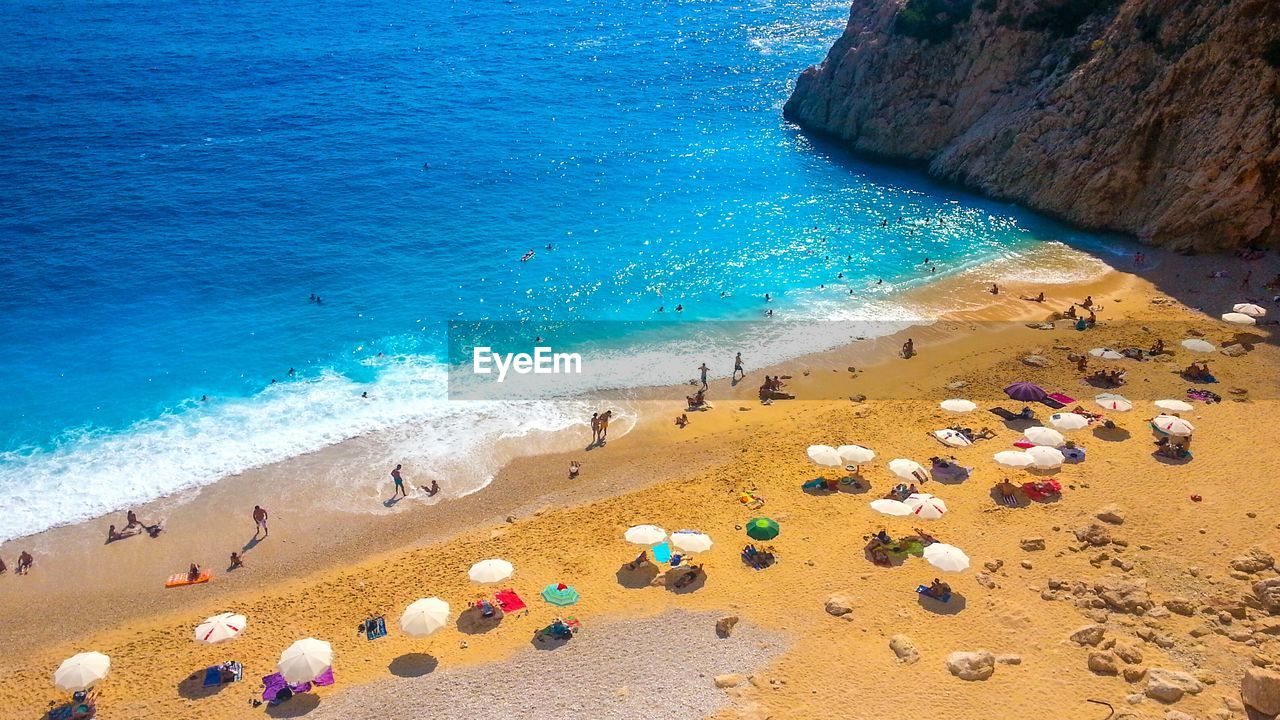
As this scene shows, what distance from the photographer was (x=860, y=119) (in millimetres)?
64688

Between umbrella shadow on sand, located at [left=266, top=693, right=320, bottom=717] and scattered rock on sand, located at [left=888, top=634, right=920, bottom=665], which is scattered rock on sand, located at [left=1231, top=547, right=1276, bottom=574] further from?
umbrella shadow on sand, located at [left=266, top=693, right=320, bottom=717]

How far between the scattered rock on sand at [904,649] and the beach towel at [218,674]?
16664 millimetres

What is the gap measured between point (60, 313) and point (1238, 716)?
162 feet

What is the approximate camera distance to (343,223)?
52844mm

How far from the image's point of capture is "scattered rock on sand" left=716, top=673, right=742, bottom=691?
66.7 feet

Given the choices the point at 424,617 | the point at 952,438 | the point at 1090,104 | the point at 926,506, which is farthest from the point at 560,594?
the point at 1090,104

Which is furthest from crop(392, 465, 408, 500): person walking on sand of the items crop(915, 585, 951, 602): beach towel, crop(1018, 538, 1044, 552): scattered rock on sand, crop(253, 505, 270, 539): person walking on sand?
crop(1018, 538, 1044, 552): scattered rock on sand

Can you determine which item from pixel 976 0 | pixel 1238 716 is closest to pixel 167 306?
pixel 1238 716

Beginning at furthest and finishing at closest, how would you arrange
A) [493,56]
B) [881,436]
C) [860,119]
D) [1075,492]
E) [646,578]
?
[493,56] < [860,119] < [881,436] < [1075,492] < [646,578]

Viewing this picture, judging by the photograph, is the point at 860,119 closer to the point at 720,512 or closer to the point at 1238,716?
the point at 720,512

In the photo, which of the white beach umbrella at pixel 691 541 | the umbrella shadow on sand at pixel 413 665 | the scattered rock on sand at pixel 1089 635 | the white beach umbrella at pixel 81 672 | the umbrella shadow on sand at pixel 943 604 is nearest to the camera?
the scattered rock on sand at pixel 1089 635

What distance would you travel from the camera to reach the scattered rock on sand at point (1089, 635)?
815 inches

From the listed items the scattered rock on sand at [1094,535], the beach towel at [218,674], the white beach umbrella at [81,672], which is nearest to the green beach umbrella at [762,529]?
the scattered rock on sand at [1094,535]

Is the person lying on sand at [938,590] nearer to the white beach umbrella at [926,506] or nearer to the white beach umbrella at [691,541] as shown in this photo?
the white beach umbrella at [926,506]
